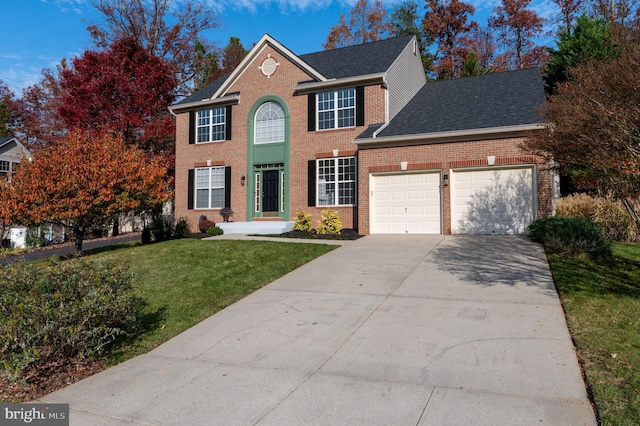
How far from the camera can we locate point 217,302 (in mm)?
7445

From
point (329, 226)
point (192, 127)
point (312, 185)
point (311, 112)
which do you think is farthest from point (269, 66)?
point (329, 226)

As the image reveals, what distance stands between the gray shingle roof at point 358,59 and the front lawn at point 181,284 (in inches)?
339

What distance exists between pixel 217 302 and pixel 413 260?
15.4ft

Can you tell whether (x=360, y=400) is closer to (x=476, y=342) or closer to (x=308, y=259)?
(x=476, y=342)

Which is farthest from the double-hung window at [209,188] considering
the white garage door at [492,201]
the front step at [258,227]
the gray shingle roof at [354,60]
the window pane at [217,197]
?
the white garage door at [492,201]

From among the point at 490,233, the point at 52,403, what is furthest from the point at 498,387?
the point at 490,233

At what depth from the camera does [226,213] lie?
18469 millimetres

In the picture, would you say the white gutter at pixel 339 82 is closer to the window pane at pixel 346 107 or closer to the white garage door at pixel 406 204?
the window pane at pixel 346 107

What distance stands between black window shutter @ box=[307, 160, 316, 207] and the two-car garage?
9.66ft

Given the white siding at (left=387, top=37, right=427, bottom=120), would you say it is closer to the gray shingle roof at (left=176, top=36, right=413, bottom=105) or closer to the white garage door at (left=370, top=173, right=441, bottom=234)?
the gray shingle roof at (left=176, top=36, right=413, bottom=105)

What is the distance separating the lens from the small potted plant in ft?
60.2

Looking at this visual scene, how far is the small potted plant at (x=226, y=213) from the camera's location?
18.4 meters

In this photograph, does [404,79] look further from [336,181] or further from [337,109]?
[336,181]
